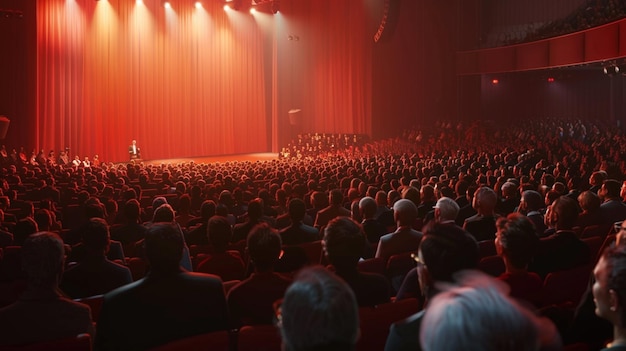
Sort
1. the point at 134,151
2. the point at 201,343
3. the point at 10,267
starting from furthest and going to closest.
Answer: the point at 134,151
the point at 10,267
the point at 201,343

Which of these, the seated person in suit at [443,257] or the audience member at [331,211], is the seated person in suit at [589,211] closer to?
the audience member at [331,211]

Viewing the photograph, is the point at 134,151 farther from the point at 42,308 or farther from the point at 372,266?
the point at 42,308

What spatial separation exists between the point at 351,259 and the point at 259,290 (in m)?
0.54

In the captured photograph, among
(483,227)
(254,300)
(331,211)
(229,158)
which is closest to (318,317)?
(254,300)

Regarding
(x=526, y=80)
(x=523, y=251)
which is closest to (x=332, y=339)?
(x=523, y=251)

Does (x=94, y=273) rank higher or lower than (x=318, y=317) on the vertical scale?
lower

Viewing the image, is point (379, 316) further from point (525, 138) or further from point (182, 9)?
point (182, 9)

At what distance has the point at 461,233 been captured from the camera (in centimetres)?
284

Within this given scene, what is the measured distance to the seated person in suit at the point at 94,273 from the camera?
4777 mm

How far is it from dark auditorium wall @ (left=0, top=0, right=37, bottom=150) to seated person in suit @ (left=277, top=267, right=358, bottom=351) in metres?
22.5

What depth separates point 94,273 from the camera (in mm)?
4793

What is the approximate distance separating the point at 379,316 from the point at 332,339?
5.19 feet

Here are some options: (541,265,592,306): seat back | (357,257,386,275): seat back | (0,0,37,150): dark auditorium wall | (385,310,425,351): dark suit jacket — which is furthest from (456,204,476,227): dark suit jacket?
(0,0,37,150): dark auditorium wall

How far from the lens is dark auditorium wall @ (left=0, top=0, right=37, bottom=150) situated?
72.3 feet
